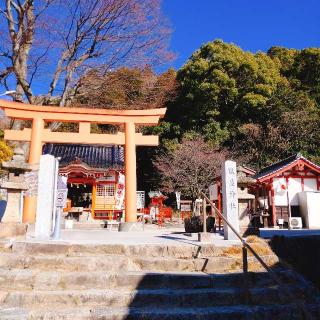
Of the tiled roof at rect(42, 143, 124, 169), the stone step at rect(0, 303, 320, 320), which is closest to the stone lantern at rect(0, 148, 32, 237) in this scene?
the stone step at rect(0, 303, 320, 320)

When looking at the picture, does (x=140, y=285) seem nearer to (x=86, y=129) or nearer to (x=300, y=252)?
(x=300, y=252)

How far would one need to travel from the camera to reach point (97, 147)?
21.2m

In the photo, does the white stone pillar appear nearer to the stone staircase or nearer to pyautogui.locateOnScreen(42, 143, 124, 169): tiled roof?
the stone staircase

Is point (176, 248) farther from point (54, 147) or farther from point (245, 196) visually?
point (54, 147)

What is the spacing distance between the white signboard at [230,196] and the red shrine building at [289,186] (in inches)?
370

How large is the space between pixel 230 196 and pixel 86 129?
6.35 m

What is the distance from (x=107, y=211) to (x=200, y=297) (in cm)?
1401

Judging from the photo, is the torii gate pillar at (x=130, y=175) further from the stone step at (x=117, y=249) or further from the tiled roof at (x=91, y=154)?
the tiled roof at (x=91, y=154)

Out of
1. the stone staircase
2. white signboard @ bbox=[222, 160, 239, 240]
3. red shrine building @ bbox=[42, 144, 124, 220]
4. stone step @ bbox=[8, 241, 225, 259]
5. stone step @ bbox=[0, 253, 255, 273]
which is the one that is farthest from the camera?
red shrine building @ bbox=[42, 144, 124, 220]

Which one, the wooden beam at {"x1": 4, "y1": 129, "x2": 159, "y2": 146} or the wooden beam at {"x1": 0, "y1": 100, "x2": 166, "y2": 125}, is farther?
the wooden beam at {"x1": 4, "y1": 129, "x2": 159, "y2": 146}

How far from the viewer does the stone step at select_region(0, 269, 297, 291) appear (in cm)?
464

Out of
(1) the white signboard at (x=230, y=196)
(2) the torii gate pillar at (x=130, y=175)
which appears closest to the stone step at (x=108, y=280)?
(1) the white signboard at (x=230, y=196)

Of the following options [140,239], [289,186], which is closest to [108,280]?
[140,239]

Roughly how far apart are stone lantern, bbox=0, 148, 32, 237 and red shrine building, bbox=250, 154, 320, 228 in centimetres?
1184
